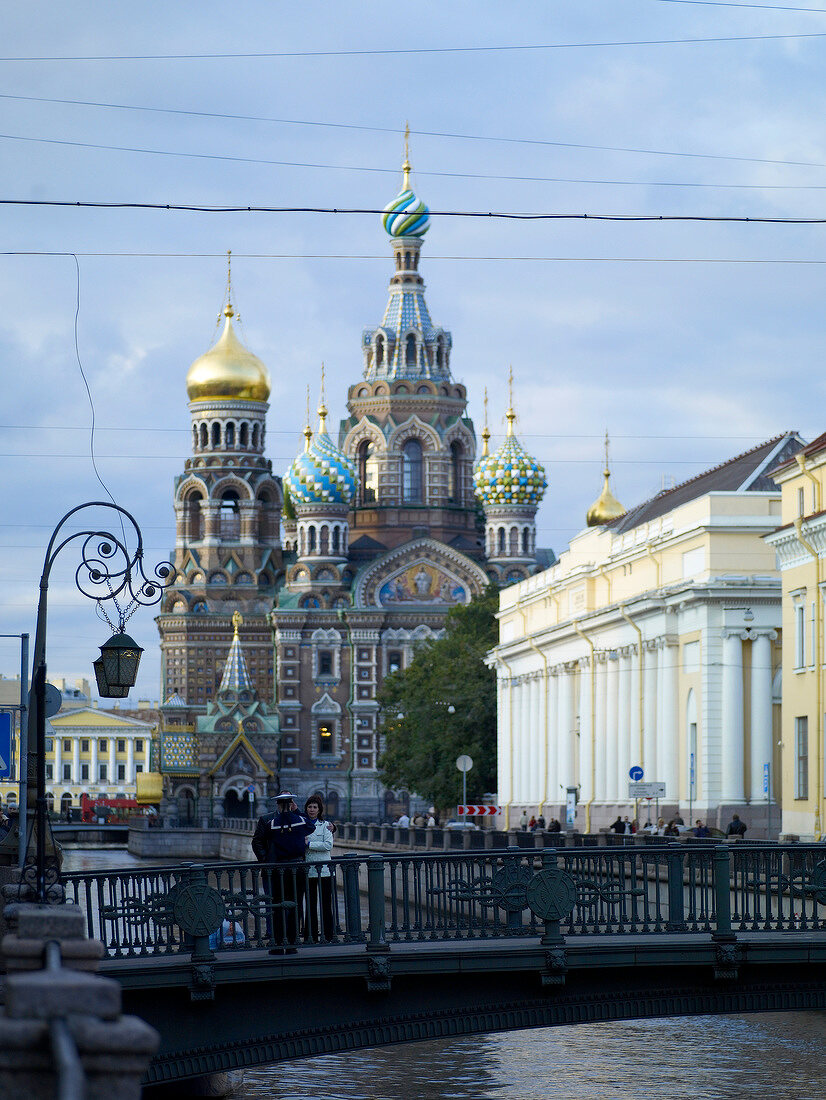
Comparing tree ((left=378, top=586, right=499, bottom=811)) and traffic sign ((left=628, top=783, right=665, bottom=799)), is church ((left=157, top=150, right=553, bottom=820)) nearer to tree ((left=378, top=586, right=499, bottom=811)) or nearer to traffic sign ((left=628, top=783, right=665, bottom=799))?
tree ((left=378, top=586, right=499, bottom=811))

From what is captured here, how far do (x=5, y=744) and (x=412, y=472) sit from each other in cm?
9718

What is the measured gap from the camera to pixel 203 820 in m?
102

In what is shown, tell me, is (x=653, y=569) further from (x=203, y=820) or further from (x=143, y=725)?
(x=143, y=725)

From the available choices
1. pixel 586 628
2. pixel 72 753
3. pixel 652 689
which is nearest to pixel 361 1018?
pixel 652 689

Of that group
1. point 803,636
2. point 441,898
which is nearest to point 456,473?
point 803,636

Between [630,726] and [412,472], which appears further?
[412,472]

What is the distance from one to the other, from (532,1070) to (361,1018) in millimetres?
8075

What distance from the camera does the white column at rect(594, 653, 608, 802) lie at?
64.1m

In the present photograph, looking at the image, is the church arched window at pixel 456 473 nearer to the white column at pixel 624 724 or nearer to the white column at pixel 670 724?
the white column at pixel 624 724

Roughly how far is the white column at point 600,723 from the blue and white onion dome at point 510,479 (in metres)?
45.8

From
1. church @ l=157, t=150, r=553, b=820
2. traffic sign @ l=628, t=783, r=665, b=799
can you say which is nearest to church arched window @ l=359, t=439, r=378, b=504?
church @ l=157, t=150, r=553, b=820

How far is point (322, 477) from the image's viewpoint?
110375 mm

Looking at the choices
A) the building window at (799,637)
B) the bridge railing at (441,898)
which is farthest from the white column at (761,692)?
the bridge railing at (441,898)

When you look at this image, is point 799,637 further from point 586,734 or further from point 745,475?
point 586,734
